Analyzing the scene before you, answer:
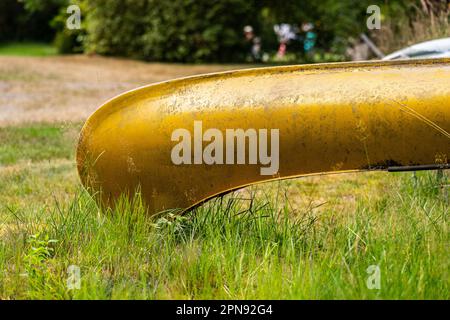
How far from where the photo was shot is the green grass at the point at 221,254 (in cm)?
245

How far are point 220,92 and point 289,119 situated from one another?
0.32m

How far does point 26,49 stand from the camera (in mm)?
20562

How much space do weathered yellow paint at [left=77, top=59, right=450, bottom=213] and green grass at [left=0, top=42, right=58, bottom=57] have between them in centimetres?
1611

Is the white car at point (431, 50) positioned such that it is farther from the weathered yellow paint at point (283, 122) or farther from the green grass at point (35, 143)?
the green grass at point (35, 143)

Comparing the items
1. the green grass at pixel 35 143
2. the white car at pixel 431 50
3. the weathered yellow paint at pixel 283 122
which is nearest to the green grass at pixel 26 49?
the green grass at pixel 35 143

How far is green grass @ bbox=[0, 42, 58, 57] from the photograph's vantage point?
1903 centimetres

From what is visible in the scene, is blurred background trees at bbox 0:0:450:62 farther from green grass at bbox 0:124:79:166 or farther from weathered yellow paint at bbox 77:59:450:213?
weathered yellow paint at bbox 77:59:450:213

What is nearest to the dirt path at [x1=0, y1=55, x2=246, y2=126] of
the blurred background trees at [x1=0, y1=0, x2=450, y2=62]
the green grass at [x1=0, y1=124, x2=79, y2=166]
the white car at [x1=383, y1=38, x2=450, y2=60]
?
the green grass at [x1=0, y1=124, x2=79, y2=166]

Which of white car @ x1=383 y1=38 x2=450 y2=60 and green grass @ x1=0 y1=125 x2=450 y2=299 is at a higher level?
white car @ x1=383 y1=38 x2=450 y2=60

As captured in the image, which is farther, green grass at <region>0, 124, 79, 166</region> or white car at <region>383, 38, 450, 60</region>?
green grass at <region>0, 124, 79, 166</region>

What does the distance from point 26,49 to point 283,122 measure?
61.8 ft

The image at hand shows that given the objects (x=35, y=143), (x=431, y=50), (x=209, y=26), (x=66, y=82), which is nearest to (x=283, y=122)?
(x=431, y=50)

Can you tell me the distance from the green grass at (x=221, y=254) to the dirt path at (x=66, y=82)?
180 inches

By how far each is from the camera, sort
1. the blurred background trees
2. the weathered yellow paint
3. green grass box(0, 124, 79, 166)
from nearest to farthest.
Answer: the weathered yellow paint < green grass box(0, 124, 79, 166) < the blurred background trees
